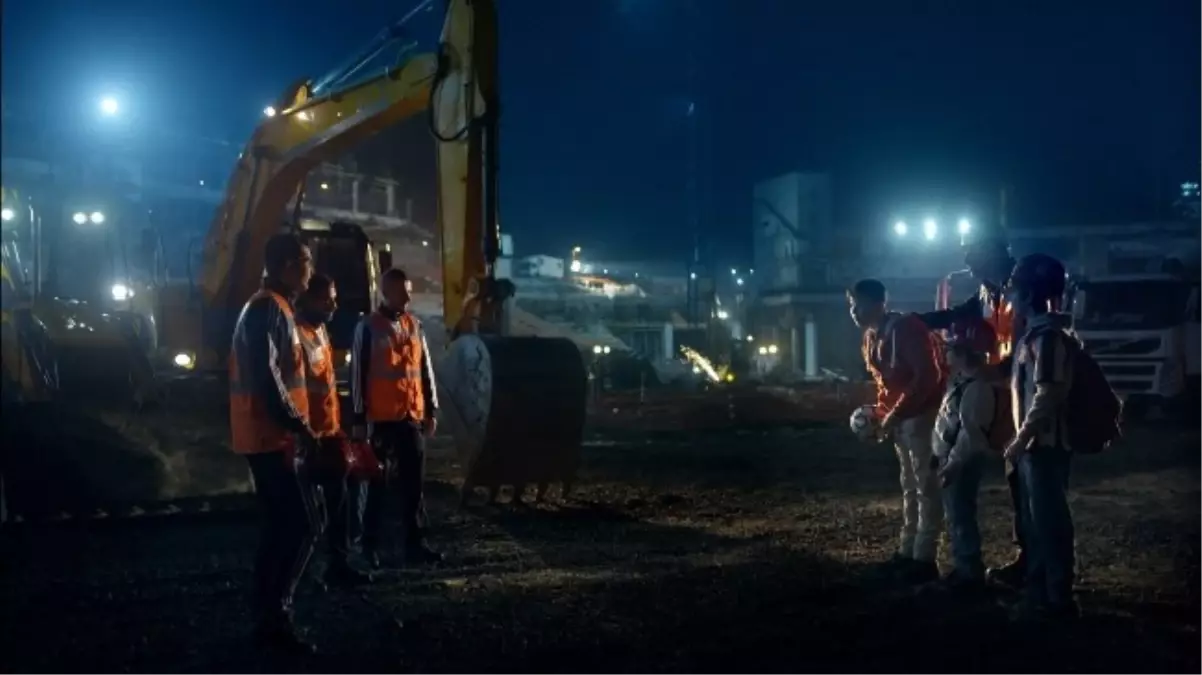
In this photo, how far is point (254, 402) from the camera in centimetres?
554

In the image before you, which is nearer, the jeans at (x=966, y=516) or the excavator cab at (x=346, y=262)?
the jeans at (x=966, y=516)

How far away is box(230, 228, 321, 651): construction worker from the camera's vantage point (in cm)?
554

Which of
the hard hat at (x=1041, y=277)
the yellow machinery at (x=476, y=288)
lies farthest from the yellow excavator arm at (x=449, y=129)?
the hard hat at (x=1041, y=277)

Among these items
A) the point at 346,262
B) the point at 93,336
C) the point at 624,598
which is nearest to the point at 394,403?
the point at 624,598

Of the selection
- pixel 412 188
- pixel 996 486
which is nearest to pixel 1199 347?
pixel 996 486

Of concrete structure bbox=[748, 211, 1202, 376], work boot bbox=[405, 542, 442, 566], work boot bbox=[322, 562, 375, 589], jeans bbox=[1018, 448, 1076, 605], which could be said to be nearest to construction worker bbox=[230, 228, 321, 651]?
work boot bbox=[322, 562, 375, 589]

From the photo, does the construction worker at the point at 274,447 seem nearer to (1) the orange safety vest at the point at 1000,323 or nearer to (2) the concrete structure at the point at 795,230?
(1) the orange safety vest at the point at 1000,323

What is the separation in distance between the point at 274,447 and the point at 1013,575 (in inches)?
175

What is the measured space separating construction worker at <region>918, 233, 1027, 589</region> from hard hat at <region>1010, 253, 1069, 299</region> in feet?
1.20

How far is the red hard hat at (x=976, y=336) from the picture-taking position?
693cm

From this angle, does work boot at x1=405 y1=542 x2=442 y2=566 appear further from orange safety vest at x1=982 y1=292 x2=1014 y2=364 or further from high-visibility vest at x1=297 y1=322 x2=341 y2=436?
orange safety vest at x1=982 y1=292 x2=1014 y2=364

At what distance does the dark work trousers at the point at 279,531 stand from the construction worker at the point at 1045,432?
3.63 meters

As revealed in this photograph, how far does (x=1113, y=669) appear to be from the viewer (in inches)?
207

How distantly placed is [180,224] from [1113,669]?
71.4 ft
